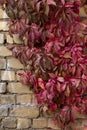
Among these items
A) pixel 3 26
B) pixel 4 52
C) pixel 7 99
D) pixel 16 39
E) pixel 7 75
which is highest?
pixel 3 26

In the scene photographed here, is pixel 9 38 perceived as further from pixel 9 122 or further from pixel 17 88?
pixel 9 122

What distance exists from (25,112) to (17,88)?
0.68 ft

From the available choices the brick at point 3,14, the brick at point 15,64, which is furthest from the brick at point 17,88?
the brick at point 3,14

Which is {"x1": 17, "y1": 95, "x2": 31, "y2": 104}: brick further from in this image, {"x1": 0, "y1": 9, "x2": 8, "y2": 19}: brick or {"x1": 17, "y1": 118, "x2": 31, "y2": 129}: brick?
{"x1": 0, "y1": 9, "x2": 8, "y2": 19}: brick

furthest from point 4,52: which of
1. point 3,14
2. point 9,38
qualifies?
point 3,14

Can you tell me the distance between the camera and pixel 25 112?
2396mm

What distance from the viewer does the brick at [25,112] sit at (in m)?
2.39

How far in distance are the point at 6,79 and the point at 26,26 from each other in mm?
474

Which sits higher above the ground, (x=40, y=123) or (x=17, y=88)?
(x=17, y=88)

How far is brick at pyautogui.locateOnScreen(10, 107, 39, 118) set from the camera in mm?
2391

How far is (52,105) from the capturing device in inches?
91.1

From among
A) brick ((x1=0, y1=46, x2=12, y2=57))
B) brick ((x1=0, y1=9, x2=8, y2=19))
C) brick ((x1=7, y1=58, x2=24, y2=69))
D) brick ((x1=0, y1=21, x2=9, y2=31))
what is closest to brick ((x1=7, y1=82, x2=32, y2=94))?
brick ((x1=7, y1=58, x2=24, y2=69))

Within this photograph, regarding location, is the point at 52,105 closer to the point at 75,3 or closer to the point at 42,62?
the point at 42,62

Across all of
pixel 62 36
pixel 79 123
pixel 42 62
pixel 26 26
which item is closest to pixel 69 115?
pixel 79 123
